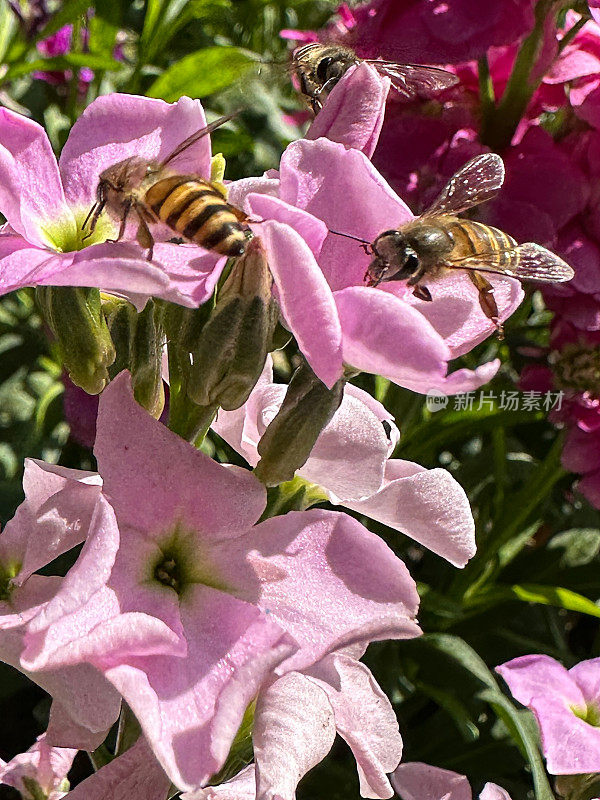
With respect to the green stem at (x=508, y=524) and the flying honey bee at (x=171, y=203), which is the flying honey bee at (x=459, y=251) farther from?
the green stem at (x=508, y=524)

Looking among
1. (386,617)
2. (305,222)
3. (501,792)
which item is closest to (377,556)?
(386,617)

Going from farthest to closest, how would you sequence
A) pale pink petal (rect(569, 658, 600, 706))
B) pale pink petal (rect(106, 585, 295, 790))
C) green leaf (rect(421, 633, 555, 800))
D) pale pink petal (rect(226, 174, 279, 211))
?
green leaf (rect(421, 633, 555, 800)), pale pink petal (rect(569, 658, 600, 706)), pale pink petal (rect(226, 174, 279, 211)), pale pink petal (rect(106, 585, 295, 790))

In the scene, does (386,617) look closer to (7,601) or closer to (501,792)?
(7,601)

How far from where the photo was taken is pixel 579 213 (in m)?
0.94

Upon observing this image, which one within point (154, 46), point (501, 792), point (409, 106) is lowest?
point (501, 792)

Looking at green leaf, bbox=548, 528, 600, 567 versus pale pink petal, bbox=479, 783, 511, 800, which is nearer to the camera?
pale pink petal, bbox=479, 783, 511, 800

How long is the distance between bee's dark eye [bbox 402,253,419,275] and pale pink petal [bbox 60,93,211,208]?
0.11 m

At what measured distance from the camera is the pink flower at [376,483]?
0.51 m

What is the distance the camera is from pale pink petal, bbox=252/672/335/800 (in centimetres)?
43

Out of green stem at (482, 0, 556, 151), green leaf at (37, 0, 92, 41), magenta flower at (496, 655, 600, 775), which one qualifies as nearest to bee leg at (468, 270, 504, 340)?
magenta flower at (496, 655, 600, 775)

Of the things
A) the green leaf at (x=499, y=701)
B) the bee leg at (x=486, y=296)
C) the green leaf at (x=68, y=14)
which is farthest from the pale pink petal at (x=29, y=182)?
the green leaf at (x=68, y=14)

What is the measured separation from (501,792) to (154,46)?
102 cm

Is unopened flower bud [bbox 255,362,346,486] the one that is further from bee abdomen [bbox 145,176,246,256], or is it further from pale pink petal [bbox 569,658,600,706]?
pale pink petal [bbox 569,658,600,706]

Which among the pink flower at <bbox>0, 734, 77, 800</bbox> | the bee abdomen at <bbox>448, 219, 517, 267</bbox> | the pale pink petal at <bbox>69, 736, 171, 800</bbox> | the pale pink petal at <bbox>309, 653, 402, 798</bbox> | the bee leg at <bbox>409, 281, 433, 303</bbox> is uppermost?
the bee leg at <bbox>409, 281, 433, 303</bbox>
